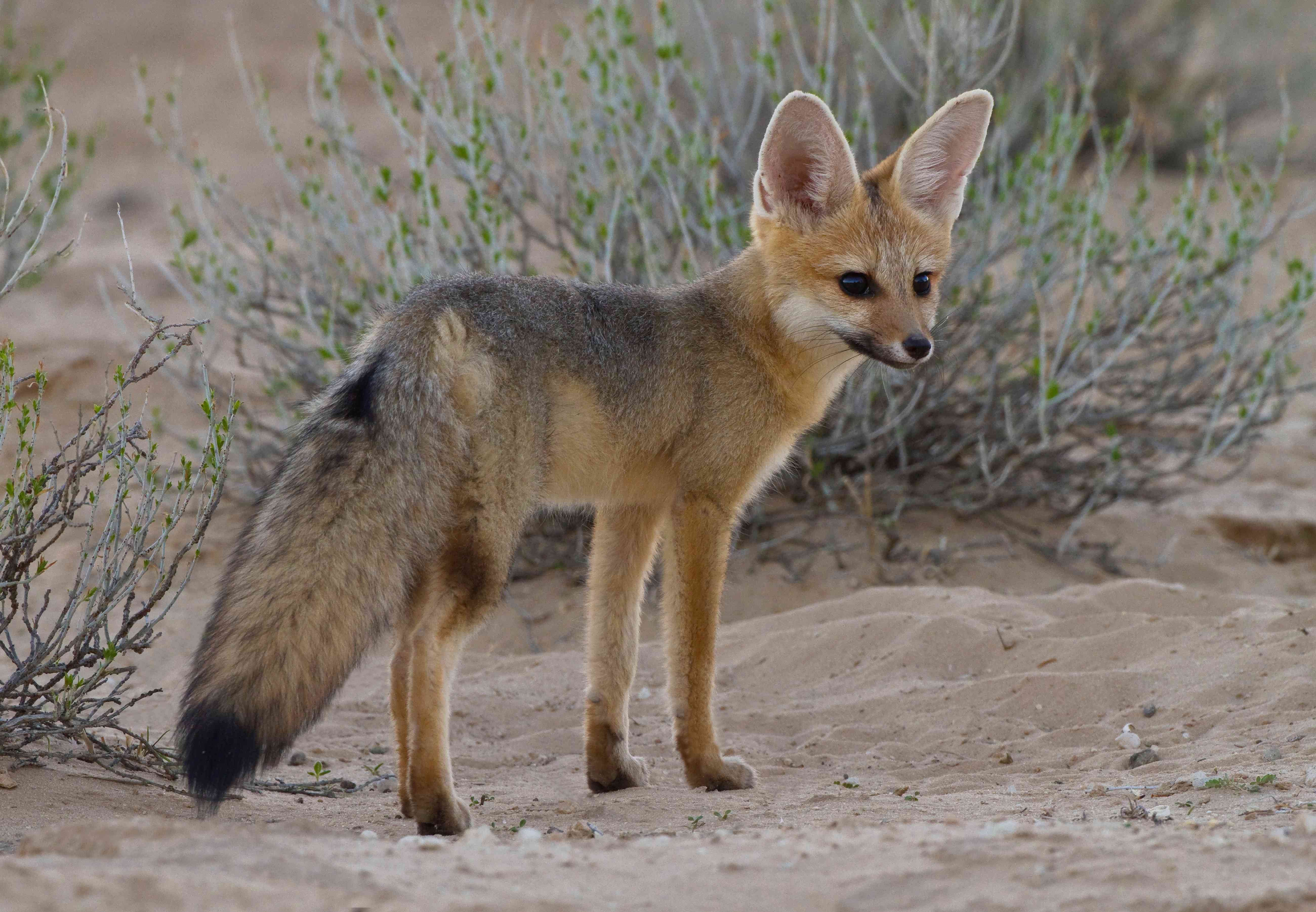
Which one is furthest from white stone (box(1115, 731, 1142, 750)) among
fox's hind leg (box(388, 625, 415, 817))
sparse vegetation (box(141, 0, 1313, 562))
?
fox's hind leg (box(388, 625, 415, 817))

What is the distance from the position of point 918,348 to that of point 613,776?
1.55 meters

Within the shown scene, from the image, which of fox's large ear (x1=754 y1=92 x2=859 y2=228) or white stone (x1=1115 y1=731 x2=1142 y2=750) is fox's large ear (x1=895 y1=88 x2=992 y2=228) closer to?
fox's large ear (x1=754 y1=92 x2=859 y2=228)

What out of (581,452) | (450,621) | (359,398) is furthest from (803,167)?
(450,621)

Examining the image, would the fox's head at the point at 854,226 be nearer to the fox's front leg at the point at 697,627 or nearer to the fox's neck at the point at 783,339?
the fox's neck at the point at 783,339

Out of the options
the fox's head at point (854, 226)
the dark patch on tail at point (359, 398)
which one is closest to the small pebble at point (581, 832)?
the dark patch on tail at point (359, 398)

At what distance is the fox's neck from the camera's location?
4.14m

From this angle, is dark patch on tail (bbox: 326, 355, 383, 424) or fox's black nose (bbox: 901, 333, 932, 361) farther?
fox's black nose (bbox: 901, 333, 932, 361)

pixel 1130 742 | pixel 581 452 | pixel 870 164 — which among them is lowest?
pixel 1130 742

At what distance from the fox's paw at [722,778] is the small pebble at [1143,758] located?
1.11 meters

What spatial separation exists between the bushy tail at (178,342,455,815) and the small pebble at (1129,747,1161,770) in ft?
7.13

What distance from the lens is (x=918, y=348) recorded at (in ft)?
12.6

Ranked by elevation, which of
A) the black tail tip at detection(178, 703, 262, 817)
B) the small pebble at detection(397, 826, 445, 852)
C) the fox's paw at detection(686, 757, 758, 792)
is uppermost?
the black tail tip at detection(178, 703, 262, 817)

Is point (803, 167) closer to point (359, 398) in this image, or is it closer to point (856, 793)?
point (359, 398)

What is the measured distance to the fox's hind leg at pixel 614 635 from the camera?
13.3 feet
